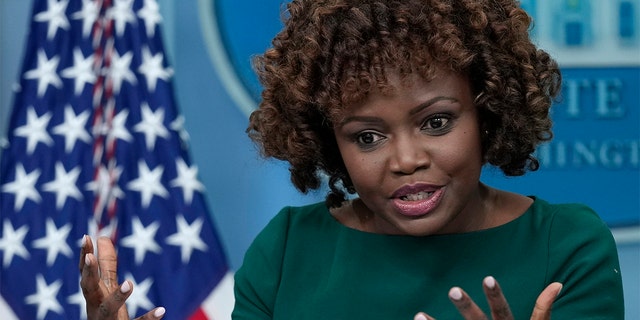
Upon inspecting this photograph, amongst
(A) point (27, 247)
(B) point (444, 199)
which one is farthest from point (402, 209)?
(A) point (27, 247)

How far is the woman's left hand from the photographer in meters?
1.10

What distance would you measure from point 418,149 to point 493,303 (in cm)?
27

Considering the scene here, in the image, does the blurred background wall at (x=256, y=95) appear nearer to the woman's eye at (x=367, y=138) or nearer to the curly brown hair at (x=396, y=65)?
the curly brown hair at (x=396, y=65)

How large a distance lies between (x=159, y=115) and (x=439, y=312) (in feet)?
4.34

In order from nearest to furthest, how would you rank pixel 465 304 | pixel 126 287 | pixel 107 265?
1. pixel 465 304
2. pixel 126 287
3. pixel 107 265

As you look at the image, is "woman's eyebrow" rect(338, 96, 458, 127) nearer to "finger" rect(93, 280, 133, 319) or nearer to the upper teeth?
the upper teeth

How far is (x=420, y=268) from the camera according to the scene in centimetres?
148

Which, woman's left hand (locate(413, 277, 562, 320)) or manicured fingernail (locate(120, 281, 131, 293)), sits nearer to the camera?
woman's left hand (locate(413, 277, 562, 320))

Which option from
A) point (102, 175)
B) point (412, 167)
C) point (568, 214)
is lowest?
point (102, 175)

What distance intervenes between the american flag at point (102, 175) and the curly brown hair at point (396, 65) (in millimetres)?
1079

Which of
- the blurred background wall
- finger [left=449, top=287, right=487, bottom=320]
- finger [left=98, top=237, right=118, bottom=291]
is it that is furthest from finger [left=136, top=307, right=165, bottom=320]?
the blurred background wall

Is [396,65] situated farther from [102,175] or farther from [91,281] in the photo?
[102,175]

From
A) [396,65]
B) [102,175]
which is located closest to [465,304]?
[396,65]

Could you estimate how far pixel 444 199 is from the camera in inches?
52.6
